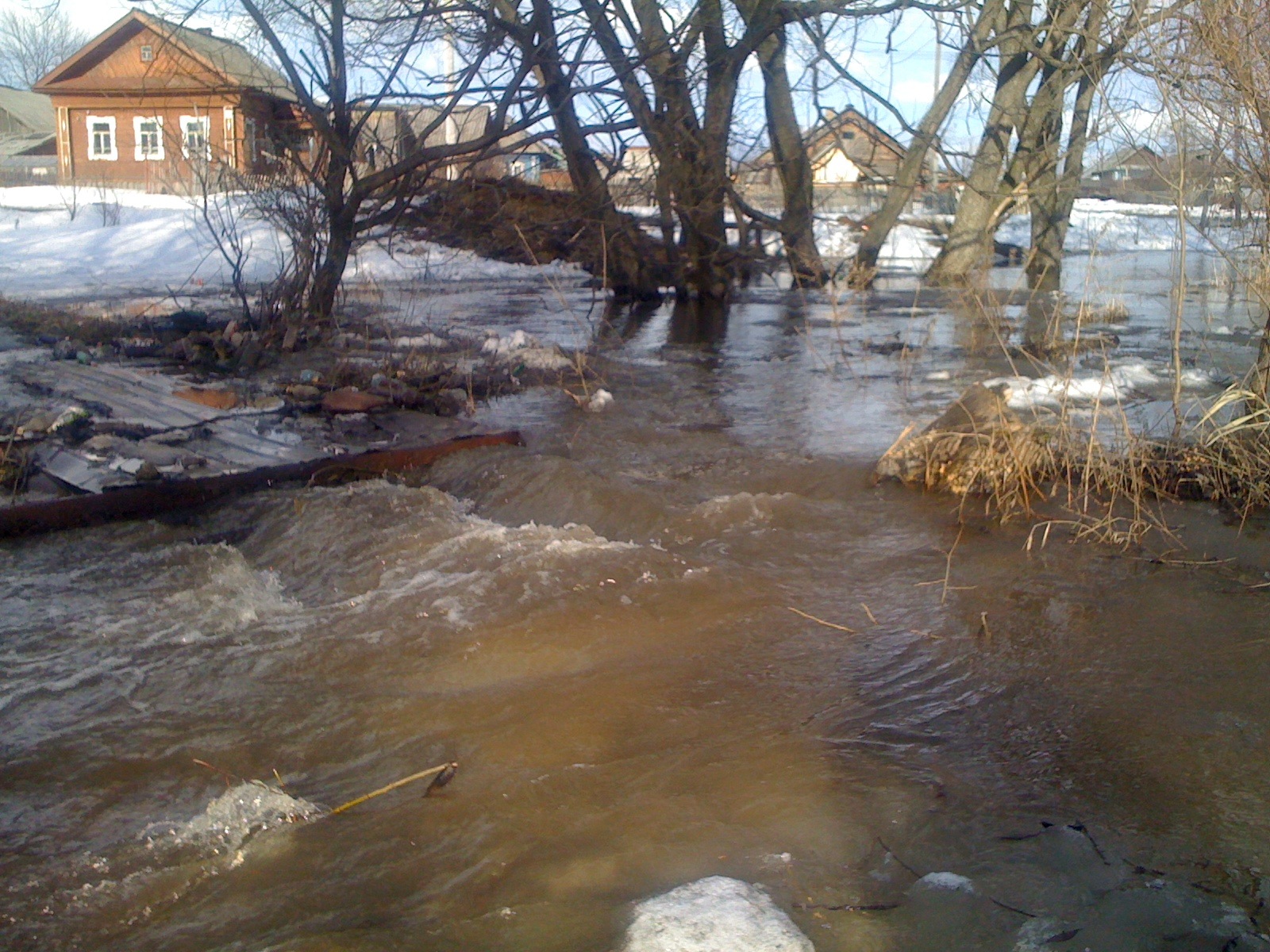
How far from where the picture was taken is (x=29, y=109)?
5541 cm

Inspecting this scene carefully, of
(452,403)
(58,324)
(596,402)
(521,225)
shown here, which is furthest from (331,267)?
(521,225)

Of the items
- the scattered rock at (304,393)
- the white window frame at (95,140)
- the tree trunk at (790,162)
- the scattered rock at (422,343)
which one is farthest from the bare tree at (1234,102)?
the white window frame at (95,140)

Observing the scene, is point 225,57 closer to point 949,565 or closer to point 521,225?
point 521,225

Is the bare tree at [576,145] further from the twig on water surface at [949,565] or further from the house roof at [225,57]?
the twig on water surface at [949,565]

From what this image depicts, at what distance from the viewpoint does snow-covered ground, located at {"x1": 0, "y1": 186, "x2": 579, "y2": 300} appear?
15.6m

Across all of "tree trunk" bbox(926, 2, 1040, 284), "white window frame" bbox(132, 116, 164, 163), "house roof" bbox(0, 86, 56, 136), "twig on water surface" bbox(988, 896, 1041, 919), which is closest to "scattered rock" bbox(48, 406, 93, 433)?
"twig on water surface" bbox(988, 896, 1041, 919)

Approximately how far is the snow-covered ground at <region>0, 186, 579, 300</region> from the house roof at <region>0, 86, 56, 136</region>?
34.5 metres

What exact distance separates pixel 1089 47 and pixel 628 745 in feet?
38.2

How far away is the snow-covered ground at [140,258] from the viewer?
1565 centimetres

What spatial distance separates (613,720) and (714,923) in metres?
1.17

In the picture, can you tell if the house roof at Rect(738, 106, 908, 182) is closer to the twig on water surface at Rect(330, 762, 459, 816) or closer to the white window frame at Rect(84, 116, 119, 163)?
the twig on water surface at Rect(330, 762, 459, 816)

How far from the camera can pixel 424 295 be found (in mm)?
15344

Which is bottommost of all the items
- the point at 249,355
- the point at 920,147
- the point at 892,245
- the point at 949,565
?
the point at 949,565

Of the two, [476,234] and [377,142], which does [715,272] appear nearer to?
[476,234]
